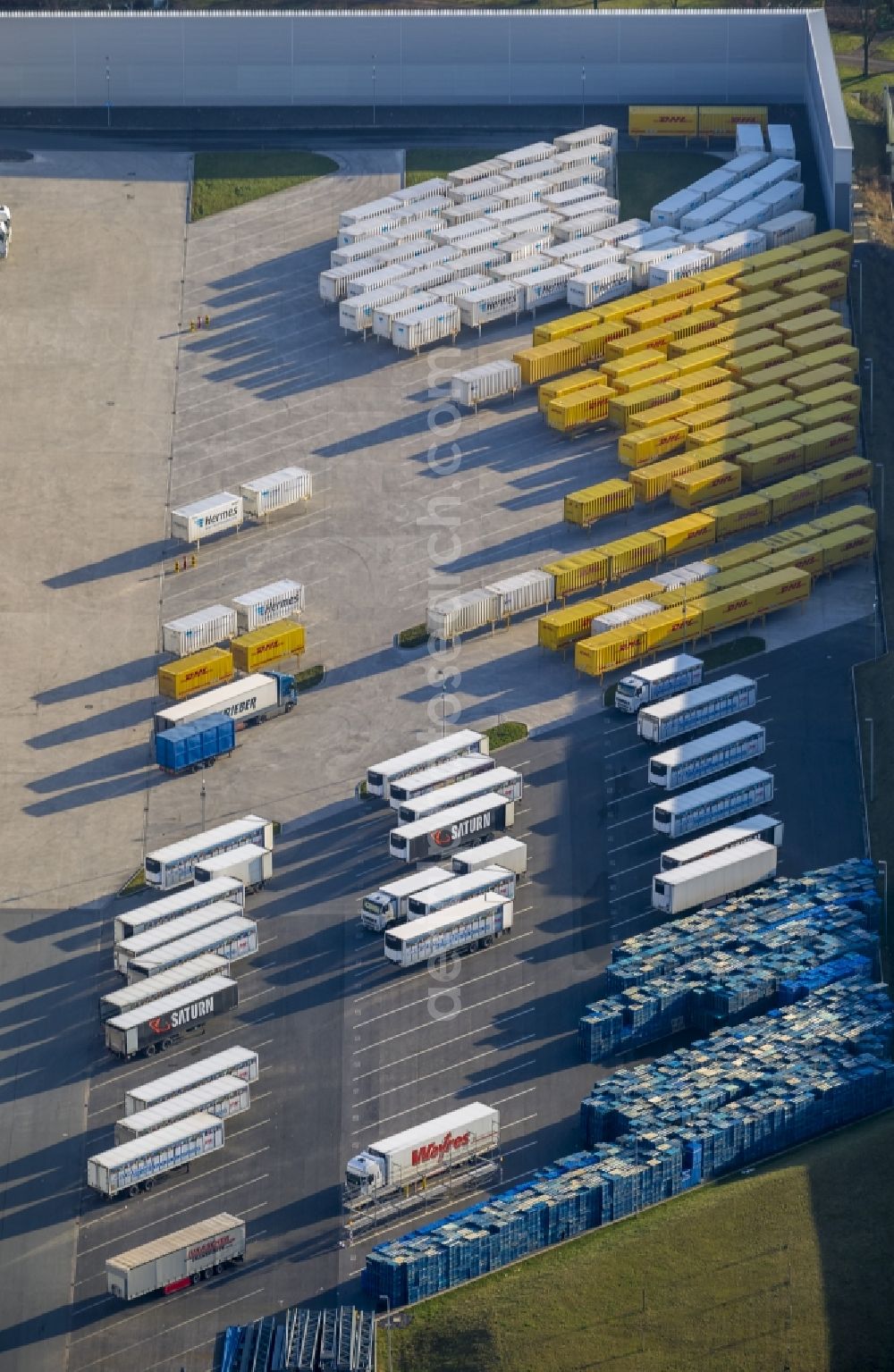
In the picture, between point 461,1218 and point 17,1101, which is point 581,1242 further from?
point 17,1101

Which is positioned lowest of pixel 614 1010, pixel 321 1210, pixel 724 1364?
pixel 724 1364

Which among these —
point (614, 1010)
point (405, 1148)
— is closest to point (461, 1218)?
point (405, 1148)

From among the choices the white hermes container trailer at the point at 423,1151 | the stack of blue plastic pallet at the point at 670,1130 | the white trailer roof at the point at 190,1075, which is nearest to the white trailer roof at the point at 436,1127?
the white hermes container trailer at the point at 423,1151

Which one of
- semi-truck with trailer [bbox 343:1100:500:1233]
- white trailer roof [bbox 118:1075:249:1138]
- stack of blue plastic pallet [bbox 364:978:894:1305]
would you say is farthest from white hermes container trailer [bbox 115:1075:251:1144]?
stack of blue plastic pallet [bbox 364:978:894:1305]

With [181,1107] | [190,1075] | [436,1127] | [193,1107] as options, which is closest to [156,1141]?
[181,1107]

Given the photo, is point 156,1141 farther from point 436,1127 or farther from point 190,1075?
point 436,1127
